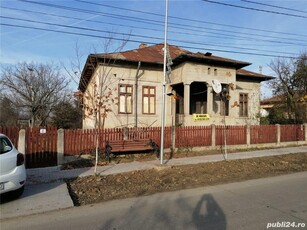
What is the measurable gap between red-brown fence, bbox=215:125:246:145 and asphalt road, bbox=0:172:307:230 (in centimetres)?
836

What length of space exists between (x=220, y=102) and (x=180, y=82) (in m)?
3.93

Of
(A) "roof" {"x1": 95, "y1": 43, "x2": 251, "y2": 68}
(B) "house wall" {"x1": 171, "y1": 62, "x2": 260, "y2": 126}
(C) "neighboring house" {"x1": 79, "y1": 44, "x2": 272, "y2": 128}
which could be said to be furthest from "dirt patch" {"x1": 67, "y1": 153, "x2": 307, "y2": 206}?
(A) "roof" {"x1": 95, "y1": 43, "x2": 251, "y2": 68}

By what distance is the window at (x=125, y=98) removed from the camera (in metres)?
18.3

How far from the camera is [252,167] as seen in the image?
11.0 meters

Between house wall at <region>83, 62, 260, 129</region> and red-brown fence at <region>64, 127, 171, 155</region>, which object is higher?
house wall at <region>83, 62, 260, 129</region>

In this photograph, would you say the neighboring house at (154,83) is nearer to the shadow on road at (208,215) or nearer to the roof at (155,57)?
the roof at (155,57)

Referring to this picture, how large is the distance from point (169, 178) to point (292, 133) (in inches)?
521

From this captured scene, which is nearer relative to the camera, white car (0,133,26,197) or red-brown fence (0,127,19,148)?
white car (0,133,26,197)

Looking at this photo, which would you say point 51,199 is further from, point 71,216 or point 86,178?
point 86,178

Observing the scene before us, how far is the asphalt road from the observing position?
5.12 m

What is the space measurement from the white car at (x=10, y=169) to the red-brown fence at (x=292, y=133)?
1620 centimetres

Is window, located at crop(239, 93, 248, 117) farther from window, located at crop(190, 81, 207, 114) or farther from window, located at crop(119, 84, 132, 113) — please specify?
window, located at crop(119, 84, 132, 113)

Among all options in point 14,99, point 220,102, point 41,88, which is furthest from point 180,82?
point 14,99

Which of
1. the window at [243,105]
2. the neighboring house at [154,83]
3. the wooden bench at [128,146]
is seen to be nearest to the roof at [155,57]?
the neighboring house at [154,83]
